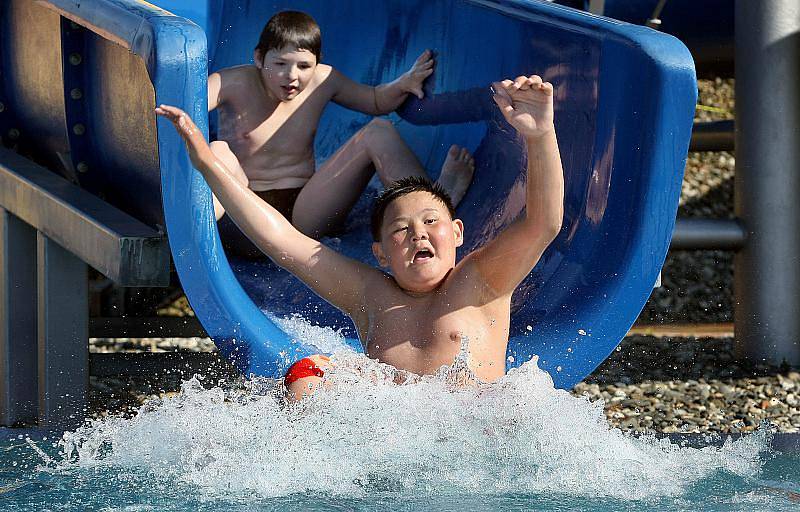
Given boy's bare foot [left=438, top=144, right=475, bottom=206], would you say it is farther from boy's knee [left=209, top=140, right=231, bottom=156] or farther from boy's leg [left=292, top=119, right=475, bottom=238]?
boy's knee [left=209, top=140, right=231, bottom=156]

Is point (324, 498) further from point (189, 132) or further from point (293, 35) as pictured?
point (293, 35)

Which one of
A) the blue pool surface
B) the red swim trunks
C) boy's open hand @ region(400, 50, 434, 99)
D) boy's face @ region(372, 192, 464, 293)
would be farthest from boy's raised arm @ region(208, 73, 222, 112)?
the blue pool surface

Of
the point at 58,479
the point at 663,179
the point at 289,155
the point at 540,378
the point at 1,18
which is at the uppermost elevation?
the point at 1,18

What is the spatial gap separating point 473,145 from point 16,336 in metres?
1.47

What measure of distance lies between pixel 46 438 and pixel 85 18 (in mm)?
983

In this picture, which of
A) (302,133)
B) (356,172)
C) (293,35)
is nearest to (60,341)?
(356,172)

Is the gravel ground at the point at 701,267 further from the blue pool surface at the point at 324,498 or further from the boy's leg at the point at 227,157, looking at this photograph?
the blue pool surface at the point at 324,498

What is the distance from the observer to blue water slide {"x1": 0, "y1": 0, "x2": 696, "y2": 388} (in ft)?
8.64

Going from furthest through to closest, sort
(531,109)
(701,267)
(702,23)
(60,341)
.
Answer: (701,267) < (702,23) < (60,341) < (531,109)

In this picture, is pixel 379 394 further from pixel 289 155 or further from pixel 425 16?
pixel 425 16

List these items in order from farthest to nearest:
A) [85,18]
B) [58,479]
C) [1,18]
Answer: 1. [1,18]
2. [85,18]
3. [58,479]

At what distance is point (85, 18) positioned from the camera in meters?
2.83

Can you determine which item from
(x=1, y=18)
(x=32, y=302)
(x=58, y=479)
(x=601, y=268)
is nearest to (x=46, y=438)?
(x=58, y=479)

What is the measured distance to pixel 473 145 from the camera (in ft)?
12.2
